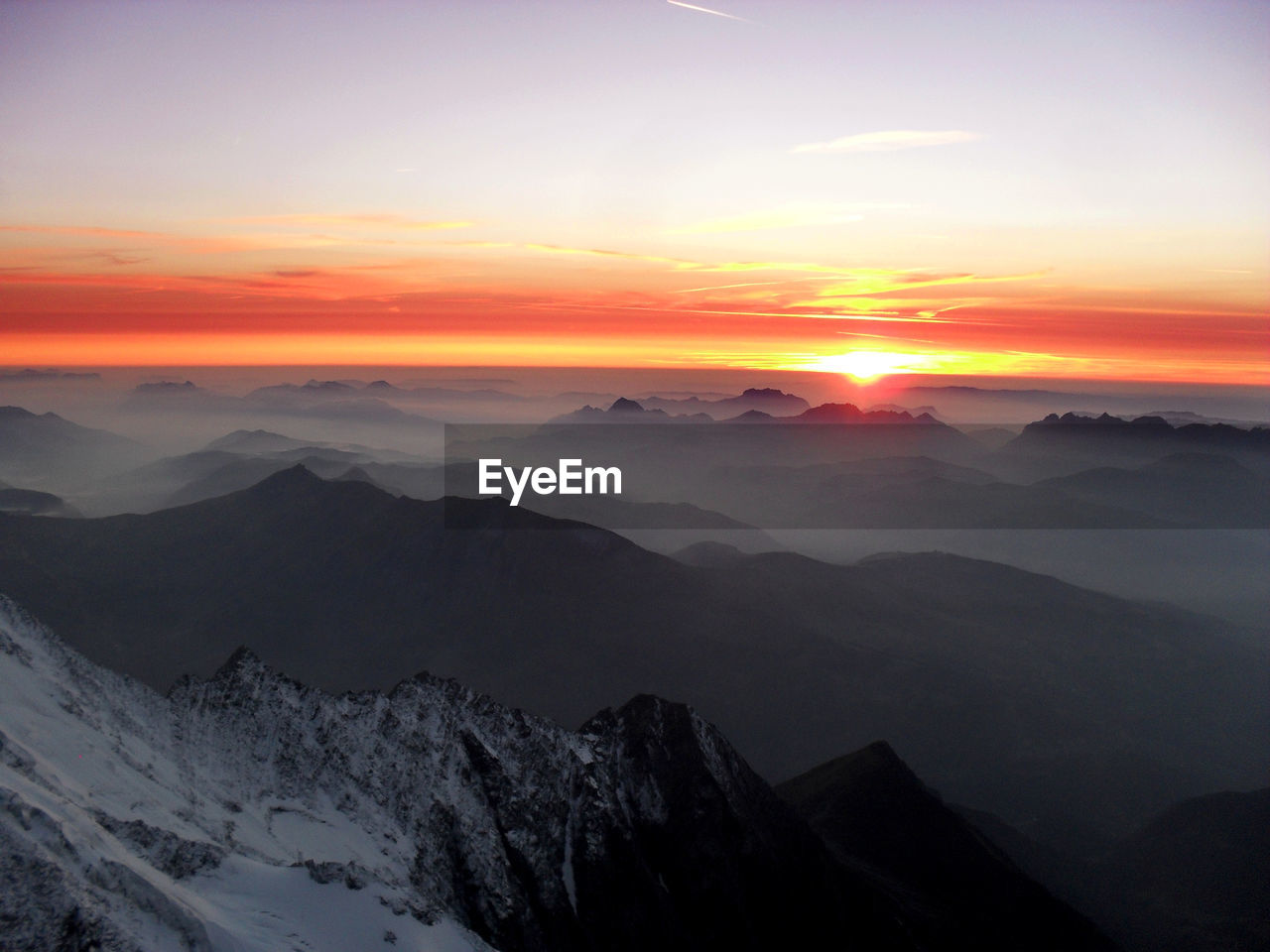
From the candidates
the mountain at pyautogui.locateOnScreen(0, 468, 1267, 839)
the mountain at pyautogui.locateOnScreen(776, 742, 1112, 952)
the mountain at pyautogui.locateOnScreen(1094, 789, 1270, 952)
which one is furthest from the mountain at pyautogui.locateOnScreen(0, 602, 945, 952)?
the mountain at pyautogui.locateOnScreen(0, 468, 1267, 839)

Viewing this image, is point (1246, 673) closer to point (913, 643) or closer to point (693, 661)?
point (913, 643)

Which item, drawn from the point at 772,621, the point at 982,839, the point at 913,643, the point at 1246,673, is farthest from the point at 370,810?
the point at 1246,673

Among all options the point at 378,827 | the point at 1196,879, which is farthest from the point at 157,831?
the point at 1196,879

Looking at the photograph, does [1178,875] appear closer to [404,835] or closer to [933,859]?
[933,859]

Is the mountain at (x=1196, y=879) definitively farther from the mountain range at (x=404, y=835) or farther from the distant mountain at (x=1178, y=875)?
the mountain range at (x=404, y=835)

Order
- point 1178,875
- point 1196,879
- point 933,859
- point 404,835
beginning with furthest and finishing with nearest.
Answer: point 1178,875
point 1196,879
point 933,859
point 404,835
